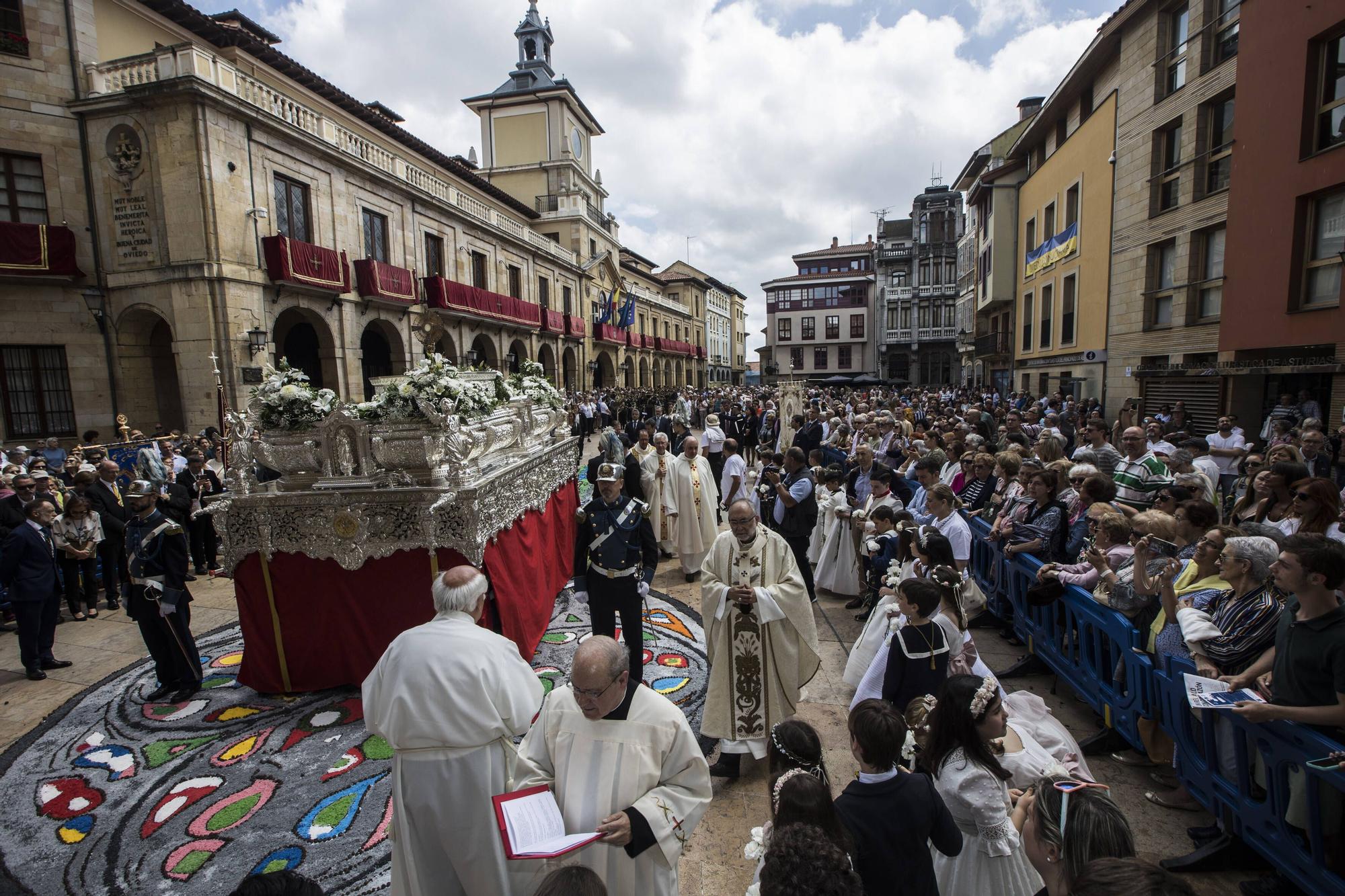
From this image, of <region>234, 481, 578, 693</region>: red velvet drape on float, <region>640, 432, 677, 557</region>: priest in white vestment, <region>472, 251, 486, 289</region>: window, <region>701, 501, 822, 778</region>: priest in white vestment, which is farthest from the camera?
<region>472, 251, 486, 289</region>: window

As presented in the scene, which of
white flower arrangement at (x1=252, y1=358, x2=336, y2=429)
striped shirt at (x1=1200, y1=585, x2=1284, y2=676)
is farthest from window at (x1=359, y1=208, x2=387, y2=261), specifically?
striped shirt at (x1=1200, y1=585, x2=1284, y2=676)

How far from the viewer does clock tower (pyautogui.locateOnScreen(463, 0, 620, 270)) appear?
39281 millimetres

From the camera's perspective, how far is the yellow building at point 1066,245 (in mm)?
17000

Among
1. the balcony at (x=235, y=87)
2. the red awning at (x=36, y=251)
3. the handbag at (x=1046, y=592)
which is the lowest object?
the handbag at (x=1046, y=592)

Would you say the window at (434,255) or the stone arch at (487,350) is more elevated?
the window at (434,255)

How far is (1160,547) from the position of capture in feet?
13.8

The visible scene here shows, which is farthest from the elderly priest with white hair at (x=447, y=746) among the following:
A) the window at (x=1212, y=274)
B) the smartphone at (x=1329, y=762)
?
the window at (x=1212, y=274)

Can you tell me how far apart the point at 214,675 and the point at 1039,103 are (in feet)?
118

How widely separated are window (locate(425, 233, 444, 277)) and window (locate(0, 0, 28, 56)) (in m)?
10.7

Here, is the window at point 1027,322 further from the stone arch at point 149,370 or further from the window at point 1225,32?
the stone arch at point 149,370

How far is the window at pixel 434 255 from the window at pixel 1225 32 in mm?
22411

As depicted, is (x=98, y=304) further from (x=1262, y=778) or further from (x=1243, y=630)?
(x=1262, y=778)

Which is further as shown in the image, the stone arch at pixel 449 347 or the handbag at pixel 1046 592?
the stone arch at pixel 449 347

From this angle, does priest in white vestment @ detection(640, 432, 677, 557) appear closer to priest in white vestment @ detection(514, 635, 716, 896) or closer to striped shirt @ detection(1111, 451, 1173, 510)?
striped shirt @ detection(1111, 451, 1173, 510)
